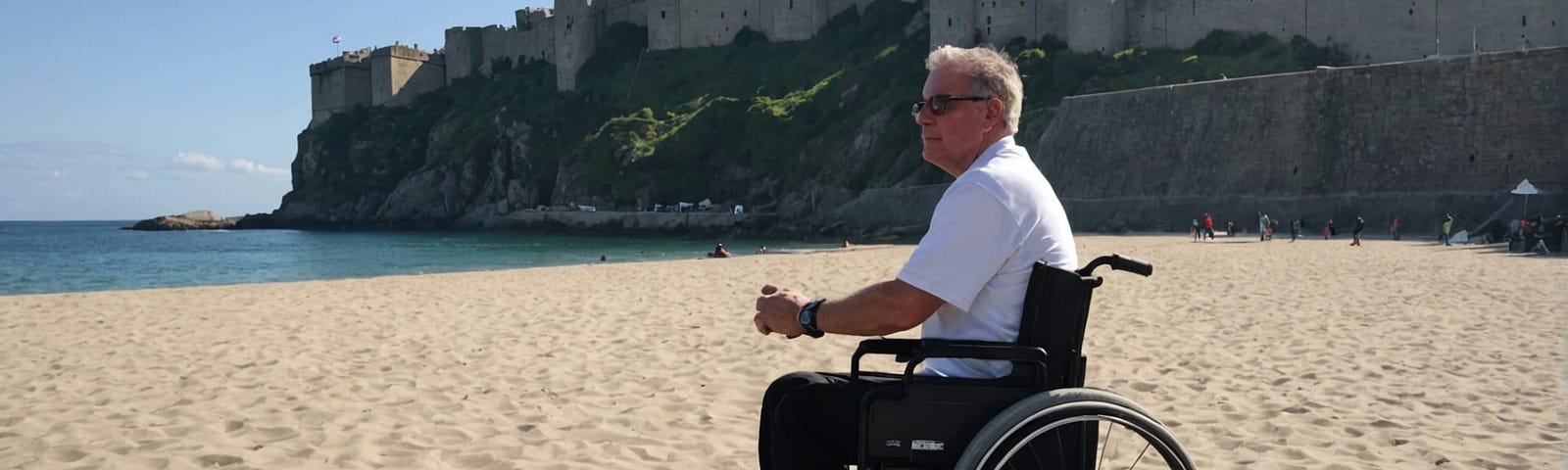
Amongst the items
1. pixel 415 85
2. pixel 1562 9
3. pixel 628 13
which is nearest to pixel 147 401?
pixel 1562 9

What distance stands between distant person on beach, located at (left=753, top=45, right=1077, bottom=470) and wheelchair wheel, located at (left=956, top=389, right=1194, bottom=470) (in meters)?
0.15

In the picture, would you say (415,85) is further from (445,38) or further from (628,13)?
(628,13)

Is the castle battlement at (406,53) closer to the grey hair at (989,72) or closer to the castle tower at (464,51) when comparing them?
the castle tower at (464,51)

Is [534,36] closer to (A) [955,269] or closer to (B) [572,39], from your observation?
(B) [572,39]

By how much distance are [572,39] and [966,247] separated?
238 ft

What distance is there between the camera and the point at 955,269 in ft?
7.41

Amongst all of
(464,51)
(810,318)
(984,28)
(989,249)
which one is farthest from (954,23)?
(989,249)

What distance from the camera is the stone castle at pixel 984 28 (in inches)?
1501

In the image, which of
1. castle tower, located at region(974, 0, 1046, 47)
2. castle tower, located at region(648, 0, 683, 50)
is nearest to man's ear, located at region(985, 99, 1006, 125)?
castle tower, located at region(974, 0, 1046, 47)

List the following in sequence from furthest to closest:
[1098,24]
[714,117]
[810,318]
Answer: [714,117]
[1098,24]
[810,318]

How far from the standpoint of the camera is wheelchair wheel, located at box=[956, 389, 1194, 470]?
2252 millimetres

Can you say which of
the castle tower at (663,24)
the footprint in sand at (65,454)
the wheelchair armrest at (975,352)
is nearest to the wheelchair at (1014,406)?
the wheelchair armrest at (975,352)

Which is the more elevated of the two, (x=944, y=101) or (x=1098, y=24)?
(x=1098, y=24)

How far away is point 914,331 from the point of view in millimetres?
8000
